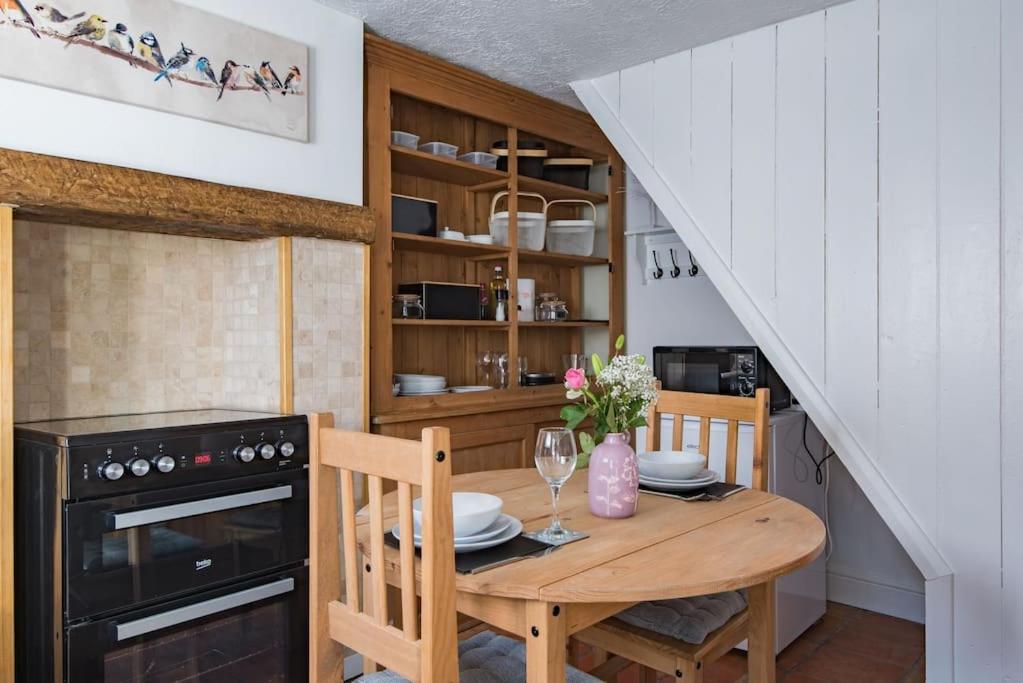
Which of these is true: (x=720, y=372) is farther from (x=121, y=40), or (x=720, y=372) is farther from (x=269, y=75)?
(x=121, y=40)

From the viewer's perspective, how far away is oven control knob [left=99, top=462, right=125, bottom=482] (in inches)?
74.9

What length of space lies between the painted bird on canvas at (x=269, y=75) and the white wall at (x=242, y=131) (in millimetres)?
129

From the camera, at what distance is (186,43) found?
221cm

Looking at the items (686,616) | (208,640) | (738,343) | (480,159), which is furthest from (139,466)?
(738,343)

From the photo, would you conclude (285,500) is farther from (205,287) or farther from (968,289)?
(968,289)

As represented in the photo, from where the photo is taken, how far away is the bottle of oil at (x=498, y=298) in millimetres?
3475

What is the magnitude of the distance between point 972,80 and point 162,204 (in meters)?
2.51

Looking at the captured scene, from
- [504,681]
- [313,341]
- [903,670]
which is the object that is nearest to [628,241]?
[313,341]

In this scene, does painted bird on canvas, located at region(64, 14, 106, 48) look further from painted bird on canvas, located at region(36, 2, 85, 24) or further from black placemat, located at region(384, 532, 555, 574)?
black placemat, located at region(384, 532, 555, 574)

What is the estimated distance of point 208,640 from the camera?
2.14 metres

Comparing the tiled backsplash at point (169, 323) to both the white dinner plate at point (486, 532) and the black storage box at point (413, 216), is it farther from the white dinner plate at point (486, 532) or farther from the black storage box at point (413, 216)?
the white dinner plate at point (486, 532)

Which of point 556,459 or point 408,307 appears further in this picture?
point 408,307

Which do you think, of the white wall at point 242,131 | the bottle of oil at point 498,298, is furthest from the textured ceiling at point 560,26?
the bottle of oil at point 498,298

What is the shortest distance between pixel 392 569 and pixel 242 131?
1.59m
